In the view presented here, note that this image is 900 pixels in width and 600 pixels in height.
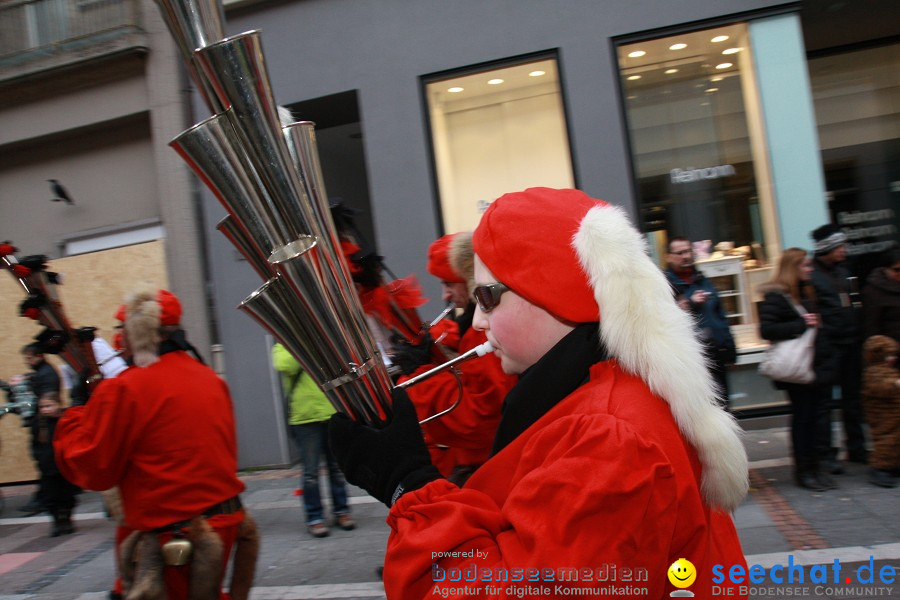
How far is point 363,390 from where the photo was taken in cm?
159

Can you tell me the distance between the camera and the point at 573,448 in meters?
1.26

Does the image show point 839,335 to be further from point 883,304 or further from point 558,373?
point 558,373

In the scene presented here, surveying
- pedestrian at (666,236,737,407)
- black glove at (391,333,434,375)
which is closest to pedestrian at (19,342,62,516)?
black glove at (391,333,434,375)

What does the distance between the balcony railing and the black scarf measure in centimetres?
987

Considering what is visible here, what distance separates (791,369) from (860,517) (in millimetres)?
1193

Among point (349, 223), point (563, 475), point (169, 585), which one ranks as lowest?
point (169, 585)

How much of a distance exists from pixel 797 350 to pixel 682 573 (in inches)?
201

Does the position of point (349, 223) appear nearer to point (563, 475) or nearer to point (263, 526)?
point (563, 475)

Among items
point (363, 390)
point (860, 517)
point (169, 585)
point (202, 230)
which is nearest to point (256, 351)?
point (202, 230)

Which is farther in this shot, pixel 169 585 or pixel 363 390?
pixel 169 585

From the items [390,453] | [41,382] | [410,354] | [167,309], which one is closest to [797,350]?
[410,354]

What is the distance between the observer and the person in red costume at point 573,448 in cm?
120

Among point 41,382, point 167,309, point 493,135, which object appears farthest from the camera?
point 493,135

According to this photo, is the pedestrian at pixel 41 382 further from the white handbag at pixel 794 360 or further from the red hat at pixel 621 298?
the red hat at pixel 621 298
